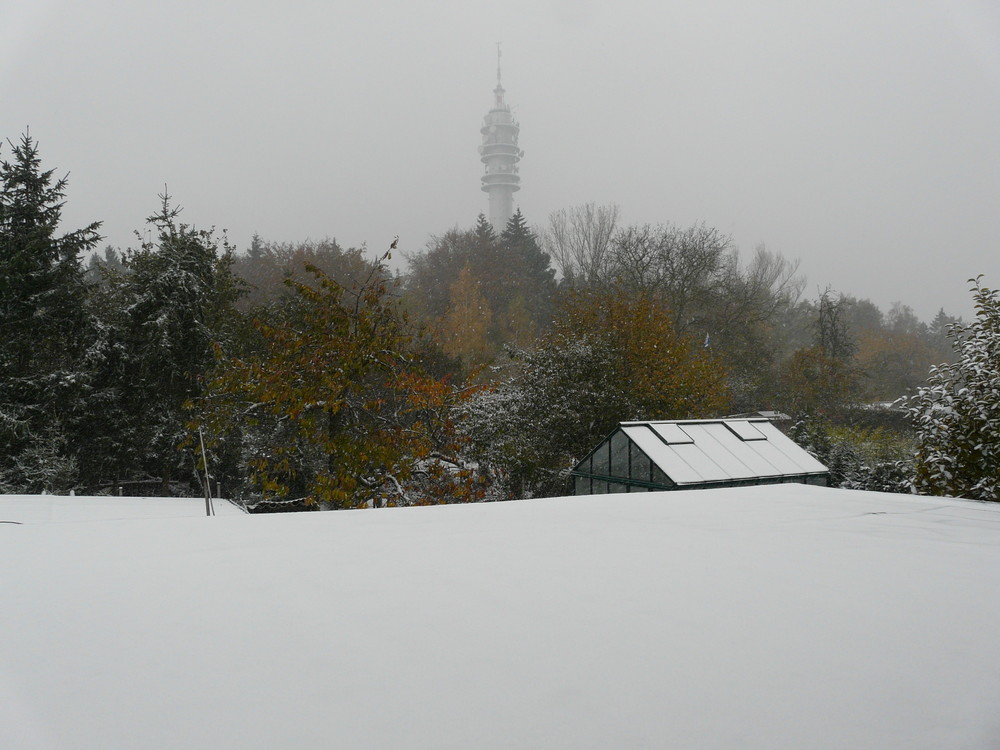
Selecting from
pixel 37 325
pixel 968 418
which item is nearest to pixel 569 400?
pixel 968 418

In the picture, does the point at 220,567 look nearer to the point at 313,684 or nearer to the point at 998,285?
the point at 313,684

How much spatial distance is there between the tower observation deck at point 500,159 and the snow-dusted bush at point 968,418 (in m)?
97.8

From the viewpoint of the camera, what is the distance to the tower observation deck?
101 m

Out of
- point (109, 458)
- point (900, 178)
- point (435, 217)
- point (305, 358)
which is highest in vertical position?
point (435, 217)

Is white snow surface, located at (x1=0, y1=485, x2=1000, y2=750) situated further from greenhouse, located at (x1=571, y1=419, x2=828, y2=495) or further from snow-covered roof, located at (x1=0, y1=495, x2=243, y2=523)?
greenhouse, located at (x1=571, y1=419, x2=828, y2=495)

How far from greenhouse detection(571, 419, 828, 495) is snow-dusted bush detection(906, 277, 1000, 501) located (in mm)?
3149

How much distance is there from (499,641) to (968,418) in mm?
5070

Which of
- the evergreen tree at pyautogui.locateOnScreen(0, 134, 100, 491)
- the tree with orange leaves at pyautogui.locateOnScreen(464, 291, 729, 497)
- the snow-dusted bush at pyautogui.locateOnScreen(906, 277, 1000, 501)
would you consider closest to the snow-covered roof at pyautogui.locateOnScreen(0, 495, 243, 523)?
the snow-dusted bush at pyautogui.locateOnScreen(906, 277, 1000, 501)

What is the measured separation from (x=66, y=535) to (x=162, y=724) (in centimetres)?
179

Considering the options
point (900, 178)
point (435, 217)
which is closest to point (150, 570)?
point (900, 178)

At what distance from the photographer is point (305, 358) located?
9.09m

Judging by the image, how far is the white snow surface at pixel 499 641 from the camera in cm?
89

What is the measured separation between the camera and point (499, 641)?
1.18 m

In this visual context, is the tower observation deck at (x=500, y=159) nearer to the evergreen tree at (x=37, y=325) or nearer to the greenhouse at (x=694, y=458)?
the evergreen tree at (x=37, y=325)
